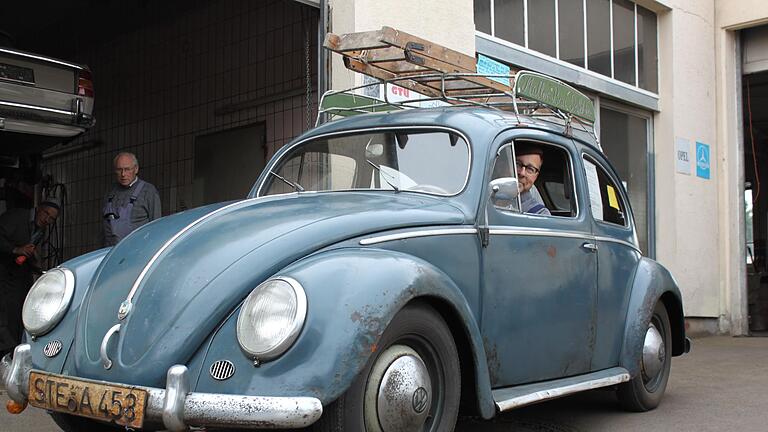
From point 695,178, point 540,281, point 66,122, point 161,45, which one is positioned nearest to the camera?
Result: point 540,281

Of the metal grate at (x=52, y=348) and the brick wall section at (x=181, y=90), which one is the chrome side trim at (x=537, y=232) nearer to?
the metal grate at (x=52, y=348)

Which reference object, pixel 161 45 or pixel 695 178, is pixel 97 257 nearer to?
pixel 161 45

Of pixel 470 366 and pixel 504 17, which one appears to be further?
pixel 504 17

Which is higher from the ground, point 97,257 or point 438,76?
point 438,76

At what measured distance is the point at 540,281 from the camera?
438 centimetres

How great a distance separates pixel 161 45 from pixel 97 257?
264 inches

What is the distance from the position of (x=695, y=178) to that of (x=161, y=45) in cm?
707

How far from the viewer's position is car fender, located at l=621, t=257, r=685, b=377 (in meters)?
5.05

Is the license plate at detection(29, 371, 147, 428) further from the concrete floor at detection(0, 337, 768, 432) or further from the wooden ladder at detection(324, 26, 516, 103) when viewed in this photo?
the wooden ladder at detection(324, 26, 516, 103)

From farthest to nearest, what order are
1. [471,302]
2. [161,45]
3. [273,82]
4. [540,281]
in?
[161,45]
[273,82]
[540,281]
[471,302]

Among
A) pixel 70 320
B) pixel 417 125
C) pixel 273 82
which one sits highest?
pixel 273 82

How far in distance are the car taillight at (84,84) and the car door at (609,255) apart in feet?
14.2

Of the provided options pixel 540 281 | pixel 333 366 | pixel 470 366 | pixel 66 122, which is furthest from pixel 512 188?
pixel 66 122

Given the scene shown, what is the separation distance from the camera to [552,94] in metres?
4.81
